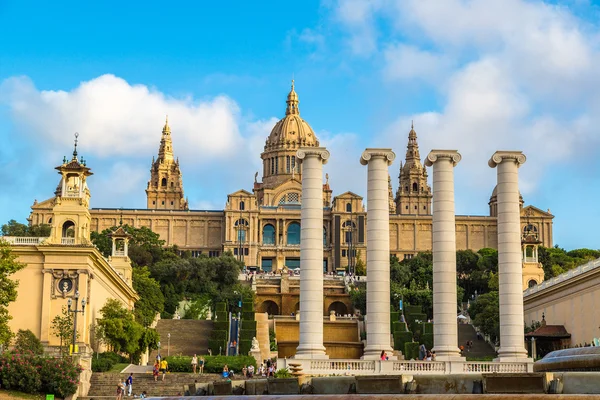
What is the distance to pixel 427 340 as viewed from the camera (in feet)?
263

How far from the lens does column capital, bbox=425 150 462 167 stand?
5188cm

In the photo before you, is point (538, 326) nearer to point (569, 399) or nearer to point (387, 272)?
point (387, 272)

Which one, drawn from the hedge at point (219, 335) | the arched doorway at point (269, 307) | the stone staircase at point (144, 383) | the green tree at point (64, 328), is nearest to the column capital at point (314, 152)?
the stone staircase at point (144, 383)

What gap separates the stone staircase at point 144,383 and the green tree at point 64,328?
508cm

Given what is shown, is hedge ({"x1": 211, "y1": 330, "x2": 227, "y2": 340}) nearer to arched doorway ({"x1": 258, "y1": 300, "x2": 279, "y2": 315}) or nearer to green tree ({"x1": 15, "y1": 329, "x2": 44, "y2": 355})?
green tree ({"x1": 15, "y1": 329, "x2": 44, "y2": 355})

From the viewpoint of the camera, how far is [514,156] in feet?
169

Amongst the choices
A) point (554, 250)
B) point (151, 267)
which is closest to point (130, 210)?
point (151, 267)

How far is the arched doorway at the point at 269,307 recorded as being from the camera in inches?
4774

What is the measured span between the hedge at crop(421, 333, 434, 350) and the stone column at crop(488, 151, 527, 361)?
94.7 feet

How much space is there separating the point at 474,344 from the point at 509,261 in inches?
1442

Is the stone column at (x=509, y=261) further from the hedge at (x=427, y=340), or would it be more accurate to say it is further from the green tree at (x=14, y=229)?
the green tree at (x=14, y=229)

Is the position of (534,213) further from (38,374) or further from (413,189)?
(38,374)

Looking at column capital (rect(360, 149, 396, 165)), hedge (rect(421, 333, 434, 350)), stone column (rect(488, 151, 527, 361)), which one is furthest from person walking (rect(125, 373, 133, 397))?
hedge (rect(421, 333, 434, 350))

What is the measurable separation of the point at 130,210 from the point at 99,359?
364ft
